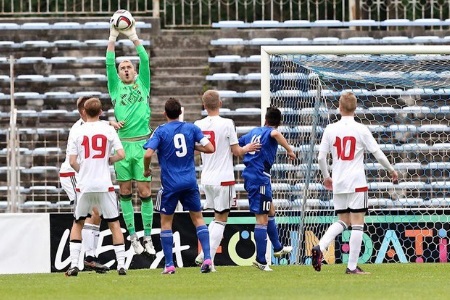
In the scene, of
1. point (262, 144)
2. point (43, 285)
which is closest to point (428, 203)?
point (262, 144)

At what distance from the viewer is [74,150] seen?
1305 cm

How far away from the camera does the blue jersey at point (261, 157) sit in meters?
14.2

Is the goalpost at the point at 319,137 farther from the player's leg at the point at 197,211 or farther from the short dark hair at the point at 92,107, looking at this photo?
the short dark hair at the point at 92,107

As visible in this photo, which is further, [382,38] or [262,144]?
[382,38]

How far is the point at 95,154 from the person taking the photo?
1297cm

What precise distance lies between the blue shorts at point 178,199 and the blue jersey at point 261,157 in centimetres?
109

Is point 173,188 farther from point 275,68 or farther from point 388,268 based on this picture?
point 275,68

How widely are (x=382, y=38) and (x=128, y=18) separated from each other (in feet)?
32.1

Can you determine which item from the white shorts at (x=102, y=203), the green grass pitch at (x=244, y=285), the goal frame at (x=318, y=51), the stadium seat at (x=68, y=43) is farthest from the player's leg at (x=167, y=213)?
the stadium seat at (x=68, y=43)

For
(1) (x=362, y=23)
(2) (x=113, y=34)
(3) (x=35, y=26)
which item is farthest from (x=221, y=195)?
(3) (x=35, y=26)

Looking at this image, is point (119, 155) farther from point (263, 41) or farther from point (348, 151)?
point (263, 41)

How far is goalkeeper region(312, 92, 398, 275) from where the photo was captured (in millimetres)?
12938

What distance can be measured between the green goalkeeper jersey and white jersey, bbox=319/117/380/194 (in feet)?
8.69

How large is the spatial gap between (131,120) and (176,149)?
1.75 metres
